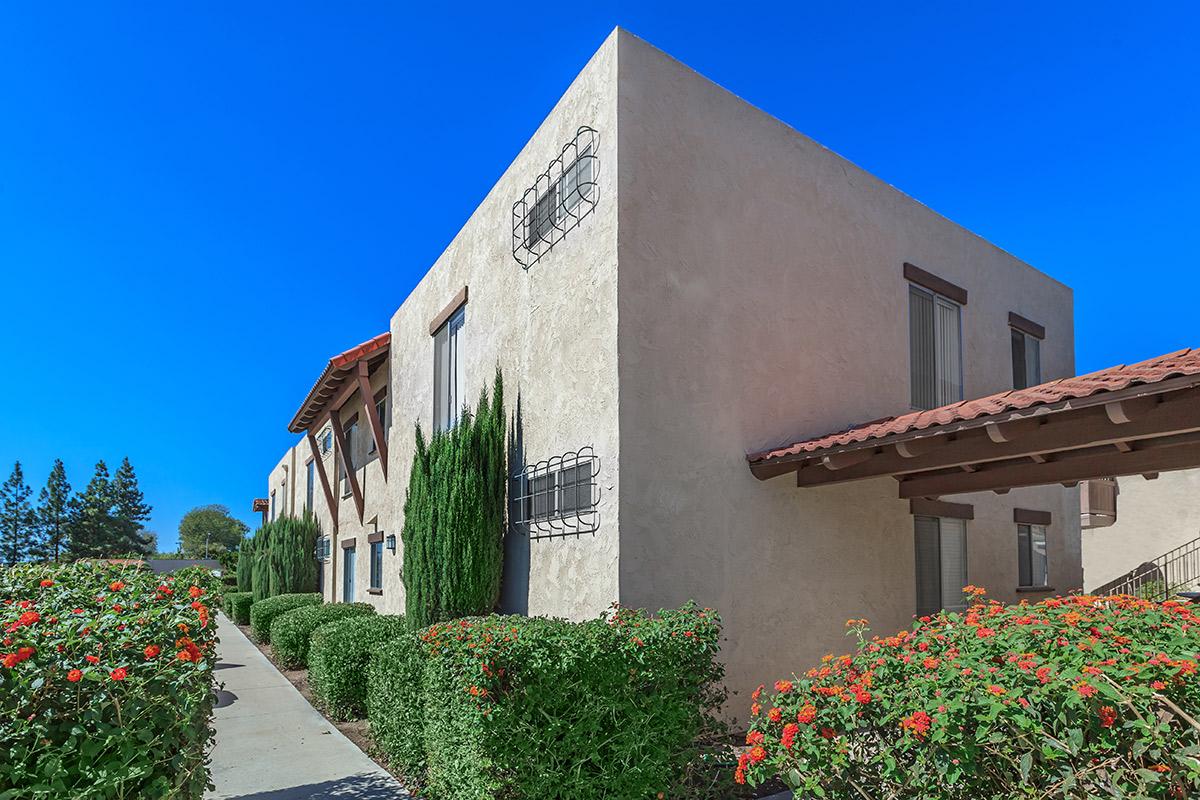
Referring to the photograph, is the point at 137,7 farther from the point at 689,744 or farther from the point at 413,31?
the point at 689,744

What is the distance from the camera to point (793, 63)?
37.1 feet

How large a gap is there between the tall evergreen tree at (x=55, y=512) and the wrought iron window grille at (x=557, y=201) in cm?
8577

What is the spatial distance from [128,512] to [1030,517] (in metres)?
91.4

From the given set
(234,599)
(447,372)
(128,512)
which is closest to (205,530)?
(128,512)

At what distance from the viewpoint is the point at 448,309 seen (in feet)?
42.2

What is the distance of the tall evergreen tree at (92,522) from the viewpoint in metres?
77.6

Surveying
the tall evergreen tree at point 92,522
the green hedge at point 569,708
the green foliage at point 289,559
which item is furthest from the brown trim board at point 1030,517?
the tall evergreen tree at point 92,522

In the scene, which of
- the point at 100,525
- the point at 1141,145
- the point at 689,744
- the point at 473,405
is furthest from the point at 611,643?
the point at 100,525

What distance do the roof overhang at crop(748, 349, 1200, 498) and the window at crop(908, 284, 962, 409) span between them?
197 centimetres

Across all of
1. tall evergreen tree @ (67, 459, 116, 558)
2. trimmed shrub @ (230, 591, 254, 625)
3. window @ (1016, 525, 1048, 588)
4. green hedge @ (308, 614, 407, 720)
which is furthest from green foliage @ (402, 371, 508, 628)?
tall evergreen tree @ (67, 459, 116, 558)

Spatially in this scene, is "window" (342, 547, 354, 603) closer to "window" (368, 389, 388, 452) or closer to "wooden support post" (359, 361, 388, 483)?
"window" (368, 389, 388, 452)

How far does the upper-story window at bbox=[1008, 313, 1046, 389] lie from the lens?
1304cm

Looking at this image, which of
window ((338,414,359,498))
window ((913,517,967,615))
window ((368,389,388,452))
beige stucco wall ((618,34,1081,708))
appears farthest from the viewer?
window ((338,414,359,498))

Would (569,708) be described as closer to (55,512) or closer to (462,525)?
(462,525)
